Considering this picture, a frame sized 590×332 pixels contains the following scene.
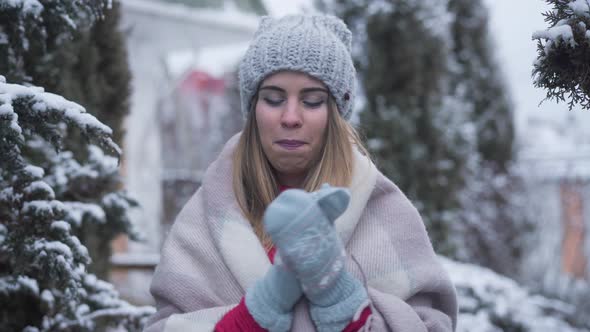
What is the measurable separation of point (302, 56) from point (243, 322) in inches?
31.0

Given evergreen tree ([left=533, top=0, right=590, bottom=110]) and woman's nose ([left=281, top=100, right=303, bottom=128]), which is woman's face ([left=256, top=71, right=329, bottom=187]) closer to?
woman's nose ([left=281, top=100, right=303, bottom=128])

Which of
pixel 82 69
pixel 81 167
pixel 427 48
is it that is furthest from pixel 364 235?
pixel 427 48

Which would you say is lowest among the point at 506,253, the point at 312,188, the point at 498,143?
the point at 506,253

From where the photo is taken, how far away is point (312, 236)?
59.1 inches

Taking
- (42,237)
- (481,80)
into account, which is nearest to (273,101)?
(42,237)

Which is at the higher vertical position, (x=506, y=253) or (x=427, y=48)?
(x=427, y=48)

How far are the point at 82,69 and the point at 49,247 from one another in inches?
66.6

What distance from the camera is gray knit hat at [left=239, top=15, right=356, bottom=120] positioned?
6.14 feet

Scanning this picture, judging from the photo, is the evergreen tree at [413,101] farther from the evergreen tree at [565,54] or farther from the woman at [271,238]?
the evergreen tree at [565,54]

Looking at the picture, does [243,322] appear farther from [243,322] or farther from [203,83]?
[203,83]

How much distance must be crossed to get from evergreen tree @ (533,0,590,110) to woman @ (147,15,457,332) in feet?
1.97

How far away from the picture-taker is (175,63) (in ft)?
44.8

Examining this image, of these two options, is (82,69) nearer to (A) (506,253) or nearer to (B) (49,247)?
(B) (49,247)

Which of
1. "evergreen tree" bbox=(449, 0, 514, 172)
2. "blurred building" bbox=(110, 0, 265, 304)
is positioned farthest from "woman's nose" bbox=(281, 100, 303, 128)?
"evergreen tree" bbox=(449, 0, 514, 172)
